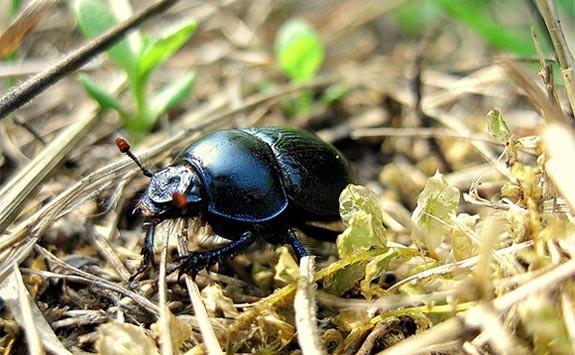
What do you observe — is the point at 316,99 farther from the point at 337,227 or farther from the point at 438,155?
the point at 337,227

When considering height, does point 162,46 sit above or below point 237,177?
above

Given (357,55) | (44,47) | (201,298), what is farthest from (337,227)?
(44,47)

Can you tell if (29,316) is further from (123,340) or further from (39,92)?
(39,92)

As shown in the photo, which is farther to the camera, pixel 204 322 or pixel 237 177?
pixel 237 177

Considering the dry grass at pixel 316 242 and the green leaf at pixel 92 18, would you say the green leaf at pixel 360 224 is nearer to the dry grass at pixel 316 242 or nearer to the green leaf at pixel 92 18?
the dry grass at pixel 316 242

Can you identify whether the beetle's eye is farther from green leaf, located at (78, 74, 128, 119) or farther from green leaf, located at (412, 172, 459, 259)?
green leaf, located at (412, 172, 459, 259)

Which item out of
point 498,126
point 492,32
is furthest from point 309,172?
point 492,32
